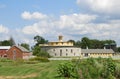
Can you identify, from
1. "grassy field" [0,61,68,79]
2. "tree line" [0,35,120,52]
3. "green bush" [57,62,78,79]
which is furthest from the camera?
"tree line" [0,35,120,52]

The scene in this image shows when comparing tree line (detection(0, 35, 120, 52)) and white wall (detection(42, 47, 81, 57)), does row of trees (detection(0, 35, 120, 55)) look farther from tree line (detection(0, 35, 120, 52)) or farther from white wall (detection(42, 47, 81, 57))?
white wall (detection(42, 47, 81, 57))

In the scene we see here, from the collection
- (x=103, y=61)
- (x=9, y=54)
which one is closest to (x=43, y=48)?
(x=9, y=54)

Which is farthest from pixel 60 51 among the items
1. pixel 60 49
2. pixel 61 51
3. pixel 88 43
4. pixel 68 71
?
pixel 68 71

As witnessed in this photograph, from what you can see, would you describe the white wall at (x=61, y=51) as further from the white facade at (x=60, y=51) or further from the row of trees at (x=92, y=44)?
the row of trees at (x=92, y=44)

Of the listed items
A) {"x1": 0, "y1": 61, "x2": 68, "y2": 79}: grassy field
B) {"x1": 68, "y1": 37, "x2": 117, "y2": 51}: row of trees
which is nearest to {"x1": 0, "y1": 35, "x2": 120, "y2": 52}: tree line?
{"x1": 68, "y1": 37, "x2": 117, "y2": 51}: row of trees

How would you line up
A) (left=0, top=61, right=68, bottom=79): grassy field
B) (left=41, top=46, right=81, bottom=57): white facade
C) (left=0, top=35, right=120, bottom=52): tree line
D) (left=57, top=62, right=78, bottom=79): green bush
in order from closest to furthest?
(left=57, top=62, right=78, bottom=79): green bush → (left=0, top=61, right=68, bottom=79): grassy field → (left=41, top=46, right=81, bottom=57): white facade → (left=0, top=35, right=120, bottom=52): tree line

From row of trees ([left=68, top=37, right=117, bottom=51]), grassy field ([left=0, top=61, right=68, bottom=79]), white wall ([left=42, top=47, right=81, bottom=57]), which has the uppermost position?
row of trees ([left=68, top=37, right=117, bottom=51])

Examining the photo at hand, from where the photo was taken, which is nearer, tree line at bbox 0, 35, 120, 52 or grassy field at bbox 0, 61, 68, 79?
grassy field at bbox 0, 61, 68, 79

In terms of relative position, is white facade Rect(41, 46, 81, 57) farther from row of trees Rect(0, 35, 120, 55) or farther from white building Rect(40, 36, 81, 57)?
row of trees Rect(0, 35, 120, 55)

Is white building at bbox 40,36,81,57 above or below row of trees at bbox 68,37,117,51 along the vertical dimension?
below

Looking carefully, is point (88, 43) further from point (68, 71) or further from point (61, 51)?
point (68, 71)

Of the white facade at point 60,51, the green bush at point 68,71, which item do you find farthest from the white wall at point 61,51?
the green bush at point 68,71

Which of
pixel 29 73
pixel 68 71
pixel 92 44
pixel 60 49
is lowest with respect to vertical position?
pixel 29 73

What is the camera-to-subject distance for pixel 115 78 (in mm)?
30750
